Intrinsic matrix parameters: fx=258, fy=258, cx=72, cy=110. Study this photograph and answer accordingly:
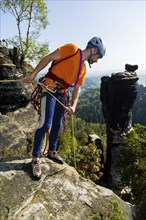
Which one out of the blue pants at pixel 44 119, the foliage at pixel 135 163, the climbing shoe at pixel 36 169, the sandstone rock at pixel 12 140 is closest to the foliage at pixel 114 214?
the climbing shoe at pixel 36 169

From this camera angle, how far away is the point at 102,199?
7.08 m

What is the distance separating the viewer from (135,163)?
28.0 m

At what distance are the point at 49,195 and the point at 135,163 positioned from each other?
23.0 metres

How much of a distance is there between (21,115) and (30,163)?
58.1 feet

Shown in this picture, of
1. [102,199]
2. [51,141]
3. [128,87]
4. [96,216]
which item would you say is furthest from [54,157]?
[128,87]

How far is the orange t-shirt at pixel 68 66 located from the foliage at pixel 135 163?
18.4m

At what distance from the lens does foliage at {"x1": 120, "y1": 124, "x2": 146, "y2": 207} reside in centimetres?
2394

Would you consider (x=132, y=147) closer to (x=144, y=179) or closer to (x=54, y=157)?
(x=144, y=179)

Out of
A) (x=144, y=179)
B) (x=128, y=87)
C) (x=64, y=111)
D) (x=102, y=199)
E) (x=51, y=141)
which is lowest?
(x=144, y=179)

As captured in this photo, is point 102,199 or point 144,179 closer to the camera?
point 102,199

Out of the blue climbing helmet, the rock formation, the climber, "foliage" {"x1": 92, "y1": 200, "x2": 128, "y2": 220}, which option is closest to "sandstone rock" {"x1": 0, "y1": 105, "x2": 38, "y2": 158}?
the climber

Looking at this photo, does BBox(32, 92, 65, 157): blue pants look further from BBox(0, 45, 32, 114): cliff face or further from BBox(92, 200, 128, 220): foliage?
BBox(0, 45, 32, 114): cliff face

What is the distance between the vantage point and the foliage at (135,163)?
Answer: 78.5 ft

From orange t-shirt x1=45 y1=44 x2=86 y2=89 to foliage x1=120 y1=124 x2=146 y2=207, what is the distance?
60.3ft
